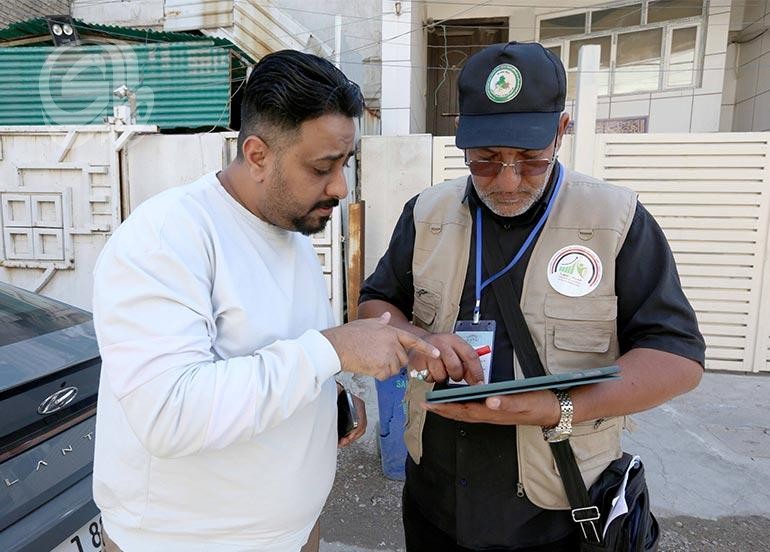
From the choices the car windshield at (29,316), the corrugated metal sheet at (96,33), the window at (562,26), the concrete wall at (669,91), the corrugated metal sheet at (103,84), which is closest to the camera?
the car windshield at (29,316)

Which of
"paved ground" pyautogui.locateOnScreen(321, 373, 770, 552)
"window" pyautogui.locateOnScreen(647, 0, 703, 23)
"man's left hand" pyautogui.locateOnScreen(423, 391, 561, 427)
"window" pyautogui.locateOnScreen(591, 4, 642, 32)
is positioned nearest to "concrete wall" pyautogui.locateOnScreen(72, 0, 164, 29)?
"window" pyautogui.locateOnScreen(591, 4, 642, 32)

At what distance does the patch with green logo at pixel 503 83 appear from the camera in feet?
4.66

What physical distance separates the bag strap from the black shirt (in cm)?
4

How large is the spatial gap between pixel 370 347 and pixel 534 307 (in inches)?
21.2

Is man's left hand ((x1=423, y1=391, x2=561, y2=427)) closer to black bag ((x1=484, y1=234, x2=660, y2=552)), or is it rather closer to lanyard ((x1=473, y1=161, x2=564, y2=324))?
black bag ((x1=484, y1=234, x2=660, y2=552))

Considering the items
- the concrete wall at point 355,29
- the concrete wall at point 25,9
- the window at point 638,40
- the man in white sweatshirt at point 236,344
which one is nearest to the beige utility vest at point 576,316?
the man in white sweatshirt at point 236,344

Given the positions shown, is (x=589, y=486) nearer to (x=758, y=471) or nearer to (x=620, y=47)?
(x=758, y=471)

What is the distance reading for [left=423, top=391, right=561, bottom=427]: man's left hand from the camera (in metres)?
1.20

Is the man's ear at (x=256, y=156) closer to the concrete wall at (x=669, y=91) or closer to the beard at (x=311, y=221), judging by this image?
the beard at (x=311, y=221)

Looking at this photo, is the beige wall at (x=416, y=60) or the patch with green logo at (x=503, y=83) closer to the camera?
the patch with green logo at (x=503, y=83)

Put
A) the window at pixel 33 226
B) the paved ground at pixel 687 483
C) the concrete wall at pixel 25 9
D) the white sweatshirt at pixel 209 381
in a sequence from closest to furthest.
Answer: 1. the white sweatshirt at pixel 209 381
2. the paved ground at pixel 687 483
3. the window at pixel 33 226
4. the concrete wall at pixel 25 9

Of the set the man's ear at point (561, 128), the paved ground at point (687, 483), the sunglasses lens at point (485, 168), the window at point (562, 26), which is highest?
the window at point (562, 26)

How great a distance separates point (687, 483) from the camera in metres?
3.49

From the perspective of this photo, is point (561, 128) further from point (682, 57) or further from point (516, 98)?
point (682, 57)
